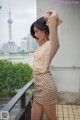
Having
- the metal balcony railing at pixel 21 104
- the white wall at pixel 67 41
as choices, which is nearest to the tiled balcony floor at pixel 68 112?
the white wall at pixel 67 41

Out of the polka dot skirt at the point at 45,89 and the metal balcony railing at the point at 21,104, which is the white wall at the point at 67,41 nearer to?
the metal balcony railing at the point at 21,104

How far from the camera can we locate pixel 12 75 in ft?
81.8

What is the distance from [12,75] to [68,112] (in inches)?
847

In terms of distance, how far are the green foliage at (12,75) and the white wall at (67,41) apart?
20.3 m

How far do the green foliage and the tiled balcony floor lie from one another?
805 inches

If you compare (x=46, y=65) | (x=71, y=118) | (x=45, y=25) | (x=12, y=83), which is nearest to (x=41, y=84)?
(x=46, y=65)

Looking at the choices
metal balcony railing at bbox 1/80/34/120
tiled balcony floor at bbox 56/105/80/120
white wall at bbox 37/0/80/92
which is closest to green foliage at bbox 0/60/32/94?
white wall at bbox 37/0/80/92


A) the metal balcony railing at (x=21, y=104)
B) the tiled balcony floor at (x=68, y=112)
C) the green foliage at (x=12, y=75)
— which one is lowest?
the green foliage at (x=12, y=75)

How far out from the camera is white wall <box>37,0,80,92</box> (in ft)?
13.3

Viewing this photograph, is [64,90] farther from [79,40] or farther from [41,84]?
[41,84]

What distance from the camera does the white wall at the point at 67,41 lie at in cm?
406

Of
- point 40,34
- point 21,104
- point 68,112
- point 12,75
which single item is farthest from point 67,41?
point 12,75

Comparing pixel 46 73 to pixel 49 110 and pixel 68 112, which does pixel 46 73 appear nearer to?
pixel 49 110

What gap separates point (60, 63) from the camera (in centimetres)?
410
